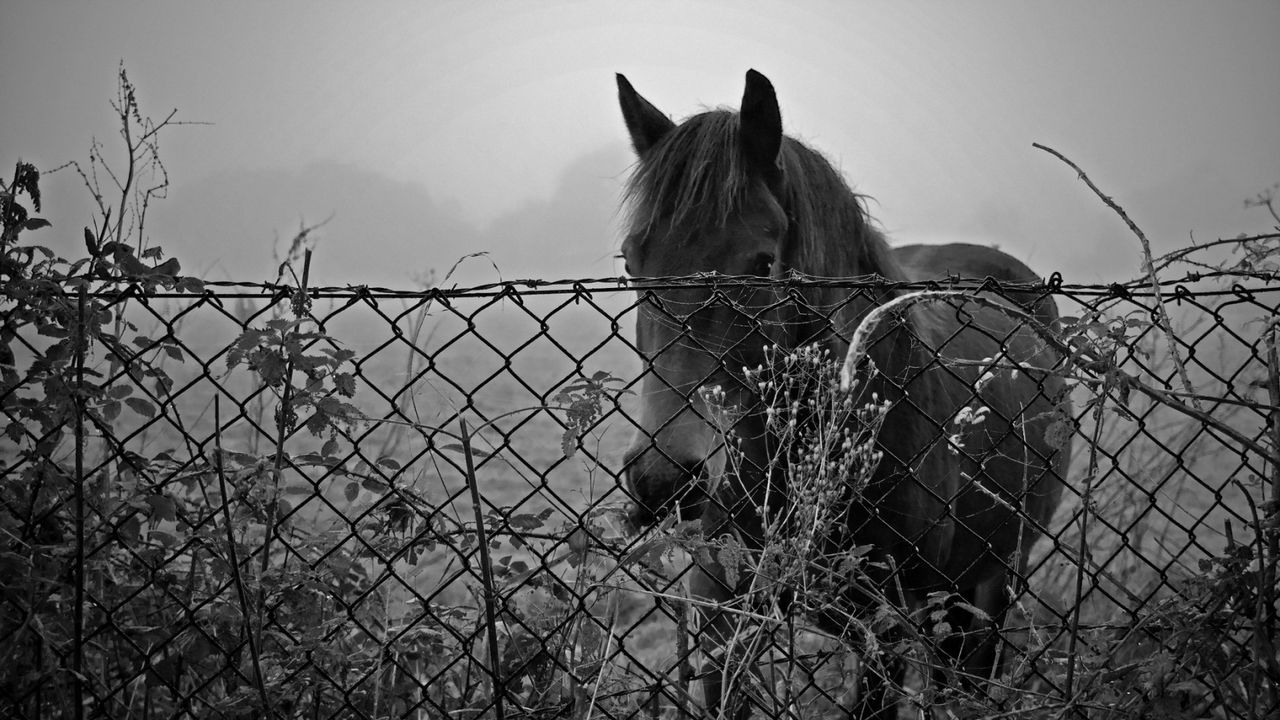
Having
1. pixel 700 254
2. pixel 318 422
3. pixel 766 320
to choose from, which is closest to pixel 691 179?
pixel 700 254

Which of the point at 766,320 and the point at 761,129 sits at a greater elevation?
the point at 761,129

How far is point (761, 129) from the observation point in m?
2.89

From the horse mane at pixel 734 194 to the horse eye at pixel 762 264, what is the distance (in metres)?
0.17

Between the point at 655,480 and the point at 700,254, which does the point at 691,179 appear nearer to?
the point at 700,254

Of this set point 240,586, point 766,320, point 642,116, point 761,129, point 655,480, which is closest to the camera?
point 240,586

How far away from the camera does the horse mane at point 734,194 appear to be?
Answer: 2.69m

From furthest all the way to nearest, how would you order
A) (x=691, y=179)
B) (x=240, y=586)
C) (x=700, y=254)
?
1. (x=691, y=179)
2. (x=700, y=254)
3. (x=240, y=586)

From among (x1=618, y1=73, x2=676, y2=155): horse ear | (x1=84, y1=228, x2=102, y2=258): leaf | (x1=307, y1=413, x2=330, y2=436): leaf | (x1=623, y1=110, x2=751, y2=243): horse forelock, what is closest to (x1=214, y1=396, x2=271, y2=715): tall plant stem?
(x1=307, y1=413, x2=330, y2=436): leaf

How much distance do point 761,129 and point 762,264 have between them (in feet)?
1.83

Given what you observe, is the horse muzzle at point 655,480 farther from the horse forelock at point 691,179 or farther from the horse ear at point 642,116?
the horse ear at point 642,116

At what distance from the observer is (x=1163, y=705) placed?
1.60m

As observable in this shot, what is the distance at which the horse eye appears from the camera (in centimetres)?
260

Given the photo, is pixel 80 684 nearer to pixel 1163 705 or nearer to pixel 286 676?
pixel 286 676

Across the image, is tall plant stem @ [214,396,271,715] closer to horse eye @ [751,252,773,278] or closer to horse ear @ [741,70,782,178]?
horse eye @ [751,252,773,278]
